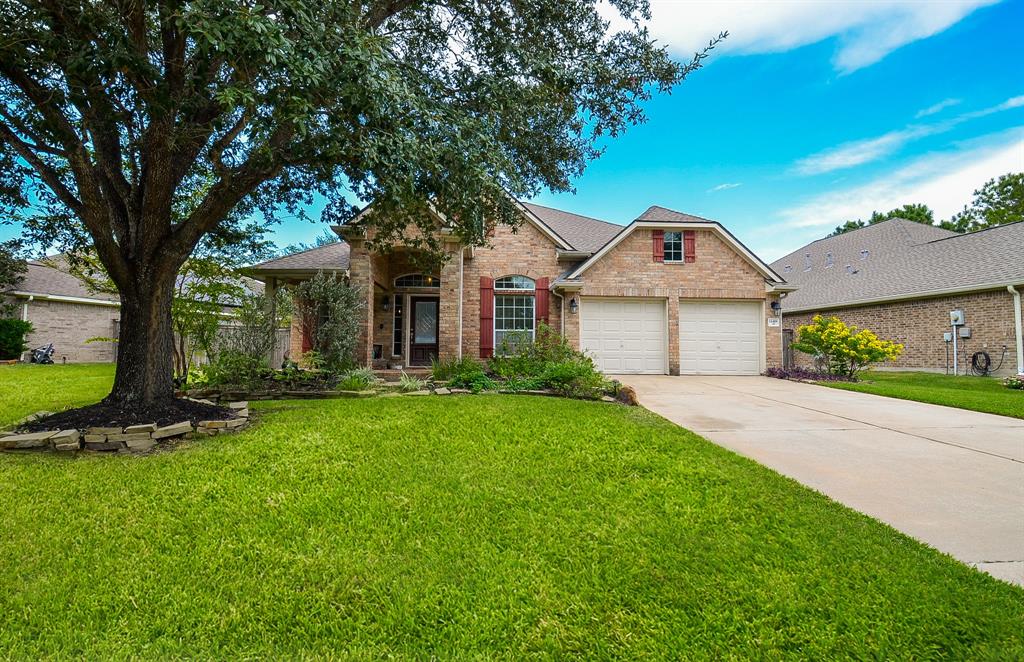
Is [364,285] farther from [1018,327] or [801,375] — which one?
[1018,327]

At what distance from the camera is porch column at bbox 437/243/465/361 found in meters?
10.3

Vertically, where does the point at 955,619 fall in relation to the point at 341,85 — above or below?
below

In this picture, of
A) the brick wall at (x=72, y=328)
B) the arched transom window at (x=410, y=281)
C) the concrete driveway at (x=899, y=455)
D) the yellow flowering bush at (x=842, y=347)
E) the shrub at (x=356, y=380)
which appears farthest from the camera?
the brick wall at (x=72, y=328)

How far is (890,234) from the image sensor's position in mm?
18234

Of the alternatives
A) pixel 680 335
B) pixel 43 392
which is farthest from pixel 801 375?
pixel 43 392

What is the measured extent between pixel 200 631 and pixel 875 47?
13519 millimetres

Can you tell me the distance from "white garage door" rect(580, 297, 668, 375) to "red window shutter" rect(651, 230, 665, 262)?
3.96 feet

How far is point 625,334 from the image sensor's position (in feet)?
40.0

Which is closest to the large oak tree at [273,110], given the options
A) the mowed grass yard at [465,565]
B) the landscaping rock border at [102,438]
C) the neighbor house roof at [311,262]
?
the landscaping rock border at [102,438]

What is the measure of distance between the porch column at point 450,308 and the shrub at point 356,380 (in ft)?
7.19

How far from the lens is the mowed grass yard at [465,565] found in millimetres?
1899

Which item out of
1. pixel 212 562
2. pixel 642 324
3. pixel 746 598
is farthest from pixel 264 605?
pixel 642 324

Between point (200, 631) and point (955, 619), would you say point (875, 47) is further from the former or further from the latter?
point (200, 631)

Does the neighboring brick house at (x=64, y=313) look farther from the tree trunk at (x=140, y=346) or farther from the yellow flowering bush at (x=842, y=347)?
the yellow flowering bush at (x=842, y=347)
